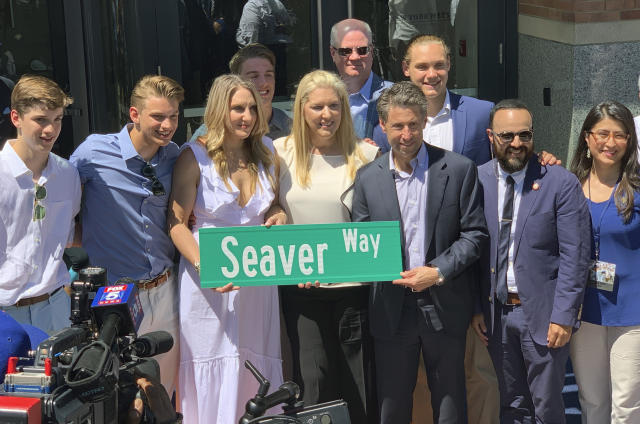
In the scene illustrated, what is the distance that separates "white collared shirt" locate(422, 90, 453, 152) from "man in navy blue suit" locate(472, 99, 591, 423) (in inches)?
21.6

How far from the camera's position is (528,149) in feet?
15.4

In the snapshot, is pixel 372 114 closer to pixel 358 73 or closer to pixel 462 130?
pixel 358 73

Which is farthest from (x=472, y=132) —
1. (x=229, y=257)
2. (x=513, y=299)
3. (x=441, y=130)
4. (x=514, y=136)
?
(x=229, y=257)

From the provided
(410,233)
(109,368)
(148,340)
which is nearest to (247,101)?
(410,233)

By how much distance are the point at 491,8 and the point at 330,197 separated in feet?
12.5

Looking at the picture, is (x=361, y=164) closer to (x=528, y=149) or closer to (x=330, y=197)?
(x=330, y=197)

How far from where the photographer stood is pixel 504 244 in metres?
4.68

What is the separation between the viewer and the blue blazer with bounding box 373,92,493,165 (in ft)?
17.4

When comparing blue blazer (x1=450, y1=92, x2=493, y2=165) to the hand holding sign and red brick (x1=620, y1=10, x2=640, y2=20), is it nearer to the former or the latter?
the hand holding sign

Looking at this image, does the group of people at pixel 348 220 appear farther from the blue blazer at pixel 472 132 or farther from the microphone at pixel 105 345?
the microphone at pixel 105 345

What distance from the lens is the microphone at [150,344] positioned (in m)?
3.22

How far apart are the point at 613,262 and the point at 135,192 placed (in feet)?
7.97

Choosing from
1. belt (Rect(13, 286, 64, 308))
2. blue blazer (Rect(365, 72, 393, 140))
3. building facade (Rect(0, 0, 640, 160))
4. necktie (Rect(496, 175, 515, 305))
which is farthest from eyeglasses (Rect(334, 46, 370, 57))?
belt (Rect(13, 286, 64, 308))

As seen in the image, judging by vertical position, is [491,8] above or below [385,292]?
above
